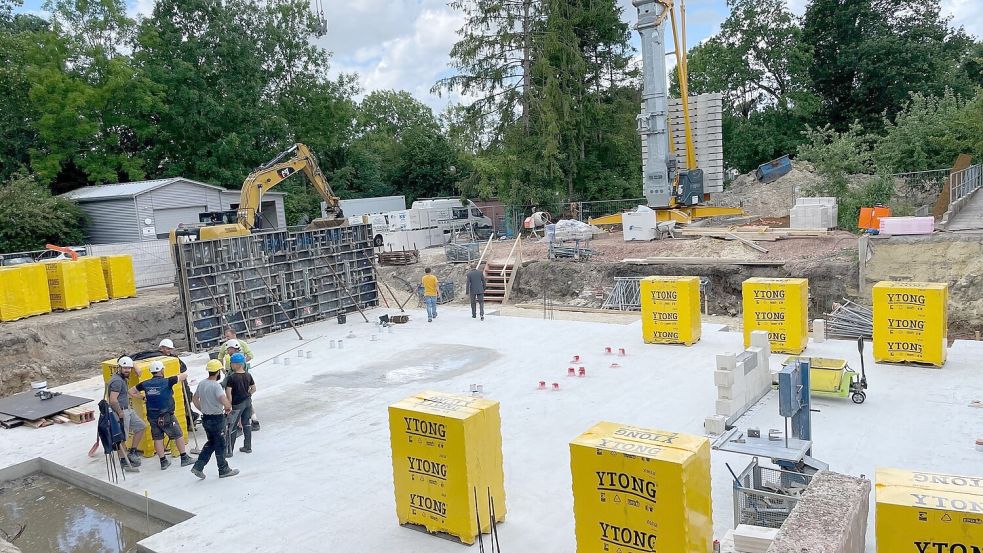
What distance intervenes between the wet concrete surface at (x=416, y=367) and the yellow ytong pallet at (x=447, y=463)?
6.10m

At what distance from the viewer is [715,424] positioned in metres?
9.89

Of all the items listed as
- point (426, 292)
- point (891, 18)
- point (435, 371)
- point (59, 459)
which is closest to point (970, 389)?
point (435, 371)

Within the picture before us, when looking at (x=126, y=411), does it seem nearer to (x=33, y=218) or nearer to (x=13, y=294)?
(x=13, y=294)

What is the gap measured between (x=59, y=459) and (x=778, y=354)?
1273 centimetres

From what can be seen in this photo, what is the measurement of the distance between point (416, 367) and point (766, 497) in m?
9.23

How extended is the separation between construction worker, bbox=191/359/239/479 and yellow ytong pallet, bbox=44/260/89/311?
1387 cm

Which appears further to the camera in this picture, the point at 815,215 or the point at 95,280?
the point at 815,215

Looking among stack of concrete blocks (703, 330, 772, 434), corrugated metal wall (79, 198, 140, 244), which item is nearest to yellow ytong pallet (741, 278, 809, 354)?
stack of concrete blocks (703, 330, 772, 434)

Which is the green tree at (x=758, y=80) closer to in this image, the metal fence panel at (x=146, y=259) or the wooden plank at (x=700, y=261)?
the wooden plank at (x=700, y=261)

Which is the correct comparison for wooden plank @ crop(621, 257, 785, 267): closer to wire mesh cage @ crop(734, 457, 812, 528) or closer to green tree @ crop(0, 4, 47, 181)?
wire mesh cage @ crop(734, 457, 812, 528)

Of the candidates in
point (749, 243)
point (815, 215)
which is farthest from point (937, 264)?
point (815, 215)

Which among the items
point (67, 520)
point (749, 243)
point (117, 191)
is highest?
point (117, 191)

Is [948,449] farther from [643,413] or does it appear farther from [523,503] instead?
[523,503]

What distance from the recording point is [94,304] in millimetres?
22078
